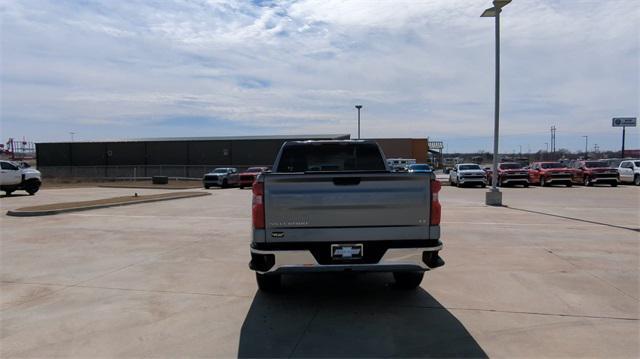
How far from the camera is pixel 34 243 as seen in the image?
33.8 feet

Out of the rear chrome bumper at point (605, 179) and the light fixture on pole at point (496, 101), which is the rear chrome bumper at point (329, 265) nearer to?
the light fixture on pole at point (496, 101)

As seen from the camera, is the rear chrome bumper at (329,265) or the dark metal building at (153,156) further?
the dark metal building at (153,156)

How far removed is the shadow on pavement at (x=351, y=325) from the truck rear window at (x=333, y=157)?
5.77 feet

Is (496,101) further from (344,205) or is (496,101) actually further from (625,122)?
(625,122)

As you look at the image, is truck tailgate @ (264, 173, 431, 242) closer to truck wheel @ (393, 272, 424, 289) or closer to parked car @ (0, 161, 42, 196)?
truck wheel @ (393, 272, 424, 289)

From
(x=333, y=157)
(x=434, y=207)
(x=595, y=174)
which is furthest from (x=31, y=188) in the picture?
(x=595, y=174)

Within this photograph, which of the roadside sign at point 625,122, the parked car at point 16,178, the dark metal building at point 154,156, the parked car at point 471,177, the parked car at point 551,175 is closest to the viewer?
the parked car at point 16,178

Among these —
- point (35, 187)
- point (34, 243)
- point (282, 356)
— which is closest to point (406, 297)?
point (282, 356)

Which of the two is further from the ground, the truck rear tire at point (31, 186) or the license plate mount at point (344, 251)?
the license plate mount at point (344, 251)

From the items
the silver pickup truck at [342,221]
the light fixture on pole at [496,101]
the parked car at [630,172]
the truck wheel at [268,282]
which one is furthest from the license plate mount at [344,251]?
the parked car at [630,172]

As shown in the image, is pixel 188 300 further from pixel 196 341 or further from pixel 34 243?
pixel 34 243

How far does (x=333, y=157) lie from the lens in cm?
747

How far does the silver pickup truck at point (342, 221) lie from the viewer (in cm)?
517

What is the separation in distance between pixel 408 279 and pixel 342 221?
168 cm
